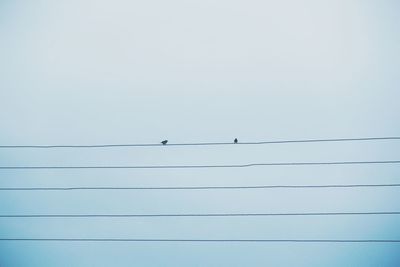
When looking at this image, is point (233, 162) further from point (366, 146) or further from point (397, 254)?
point (397, 254)

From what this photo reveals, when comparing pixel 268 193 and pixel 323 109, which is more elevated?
pixel 323 109

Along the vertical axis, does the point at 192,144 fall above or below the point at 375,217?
above

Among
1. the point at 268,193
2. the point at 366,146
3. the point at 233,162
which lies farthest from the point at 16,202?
the point at 366,146

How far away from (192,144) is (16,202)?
6.07ft

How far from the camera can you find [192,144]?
7.18ft

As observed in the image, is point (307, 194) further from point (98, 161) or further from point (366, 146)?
point (98, 161)

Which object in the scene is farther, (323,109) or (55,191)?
(55,191)

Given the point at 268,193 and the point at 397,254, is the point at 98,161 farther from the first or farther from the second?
the point at 397,254

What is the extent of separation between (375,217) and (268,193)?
1.00 metres

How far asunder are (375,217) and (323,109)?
1123 millimetres

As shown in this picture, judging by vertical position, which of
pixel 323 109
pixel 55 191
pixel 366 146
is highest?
pixel 323 109

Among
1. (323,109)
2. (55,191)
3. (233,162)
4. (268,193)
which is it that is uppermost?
(323,109)

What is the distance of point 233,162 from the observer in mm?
2188

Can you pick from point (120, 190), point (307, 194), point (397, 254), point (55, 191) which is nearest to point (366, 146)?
point (307, 194)
